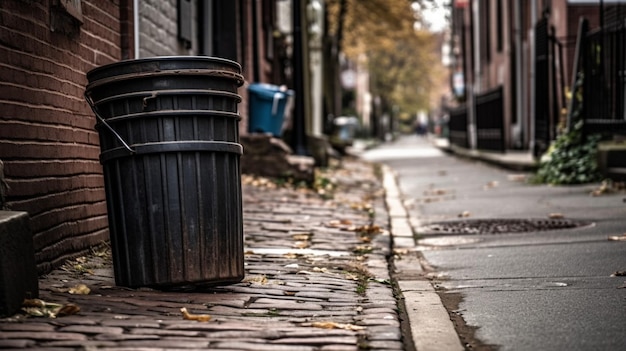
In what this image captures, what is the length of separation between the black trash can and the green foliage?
355 inches

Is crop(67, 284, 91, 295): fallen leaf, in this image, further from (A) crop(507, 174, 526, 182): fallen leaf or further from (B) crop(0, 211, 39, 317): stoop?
(A) crop(507, 174, 526, 182): fallen leaf

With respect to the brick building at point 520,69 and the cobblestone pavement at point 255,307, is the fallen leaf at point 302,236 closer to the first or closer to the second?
the cobblestone pavement at point 255,307

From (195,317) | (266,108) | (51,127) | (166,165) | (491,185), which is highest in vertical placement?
(266,108)

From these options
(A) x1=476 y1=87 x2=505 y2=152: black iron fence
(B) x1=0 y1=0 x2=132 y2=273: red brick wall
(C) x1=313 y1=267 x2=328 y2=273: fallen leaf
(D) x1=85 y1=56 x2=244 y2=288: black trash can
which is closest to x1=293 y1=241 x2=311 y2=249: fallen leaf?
(C) x1=313 y1=267 x2=328 y2=273: fallen leaf

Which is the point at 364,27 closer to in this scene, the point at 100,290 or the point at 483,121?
the point at 483,121

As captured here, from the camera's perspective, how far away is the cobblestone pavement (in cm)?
398

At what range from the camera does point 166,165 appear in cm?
495

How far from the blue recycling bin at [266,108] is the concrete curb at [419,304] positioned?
5935 mm

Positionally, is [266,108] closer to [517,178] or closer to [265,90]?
[265,90]

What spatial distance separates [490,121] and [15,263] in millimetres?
20783

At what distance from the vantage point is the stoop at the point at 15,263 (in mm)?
4129

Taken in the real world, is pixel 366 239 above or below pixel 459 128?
below

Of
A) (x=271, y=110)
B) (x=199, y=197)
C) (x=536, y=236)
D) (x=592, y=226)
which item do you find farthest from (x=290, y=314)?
(x=271, y=110)

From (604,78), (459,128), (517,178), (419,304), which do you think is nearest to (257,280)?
(419,304)
